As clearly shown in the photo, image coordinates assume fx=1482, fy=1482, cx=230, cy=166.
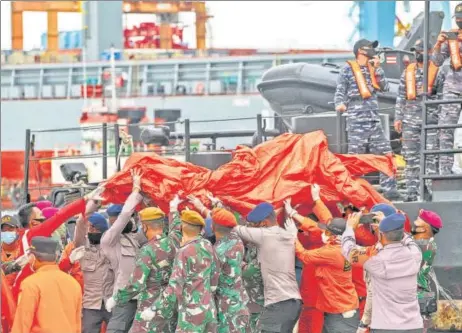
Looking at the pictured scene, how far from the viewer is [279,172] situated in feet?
43.3

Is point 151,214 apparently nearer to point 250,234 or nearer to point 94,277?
point 250,234

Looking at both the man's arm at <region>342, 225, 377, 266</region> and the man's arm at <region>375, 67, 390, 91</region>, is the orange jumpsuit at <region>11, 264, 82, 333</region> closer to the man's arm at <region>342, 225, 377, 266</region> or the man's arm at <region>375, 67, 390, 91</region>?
the man's arm at <region>342, 225, 377, 266</region>

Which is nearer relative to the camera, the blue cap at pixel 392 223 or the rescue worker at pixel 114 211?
the blue cap at pixel 392 223

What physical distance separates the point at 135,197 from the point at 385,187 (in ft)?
10.9

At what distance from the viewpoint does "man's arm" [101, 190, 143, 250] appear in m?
12.7

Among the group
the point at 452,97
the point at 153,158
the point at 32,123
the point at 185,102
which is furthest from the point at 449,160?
the point at 32,123

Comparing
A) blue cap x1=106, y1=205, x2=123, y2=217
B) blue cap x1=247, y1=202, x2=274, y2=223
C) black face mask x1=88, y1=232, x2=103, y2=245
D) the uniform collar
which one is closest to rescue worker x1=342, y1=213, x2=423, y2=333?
blue cap x1=247, y1=202, x2=274, y2=223

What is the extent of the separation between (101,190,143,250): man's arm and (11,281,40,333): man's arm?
2.44 meters

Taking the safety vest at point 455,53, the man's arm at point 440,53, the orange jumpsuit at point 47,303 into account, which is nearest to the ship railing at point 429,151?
the safety vest at point 455,53

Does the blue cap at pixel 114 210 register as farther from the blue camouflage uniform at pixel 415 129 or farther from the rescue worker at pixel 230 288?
the blue camouflage uniform at pixel 415 129

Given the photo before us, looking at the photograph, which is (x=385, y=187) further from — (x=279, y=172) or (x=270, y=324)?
(x=270, y=324)

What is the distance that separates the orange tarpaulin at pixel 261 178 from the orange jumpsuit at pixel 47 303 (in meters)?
2.43

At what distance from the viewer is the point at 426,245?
12578mm

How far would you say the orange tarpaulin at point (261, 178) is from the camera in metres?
13.0
